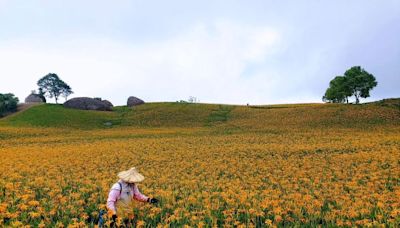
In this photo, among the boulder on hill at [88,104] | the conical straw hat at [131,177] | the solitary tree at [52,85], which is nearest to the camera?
the conical straw hat at [131,177]

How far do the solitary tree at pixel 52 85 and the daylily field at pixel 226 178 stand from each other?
188 ft

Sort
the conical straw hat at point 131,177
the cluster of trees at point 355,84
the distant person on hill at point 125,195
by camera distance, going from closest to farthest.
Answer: the distant person on hill at point 125,195 < the conical straw hat at point 131,177 < the cluster of trees at point 355,84

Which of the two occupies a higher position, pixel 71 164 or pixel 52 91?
pixel 52 91

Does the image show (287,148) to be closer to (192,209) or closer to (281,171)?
(281,171)

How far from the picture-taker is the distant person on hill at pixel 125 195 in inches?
324

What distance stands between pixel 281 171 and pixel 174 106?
51.9m

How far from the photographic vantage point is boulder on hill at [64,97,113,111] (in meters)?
66.6

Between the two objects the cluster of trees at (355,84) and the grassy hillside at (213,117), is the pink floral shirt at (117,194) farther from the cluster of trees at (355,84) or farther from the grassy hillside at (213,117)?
the cluster of trees at (355,84)

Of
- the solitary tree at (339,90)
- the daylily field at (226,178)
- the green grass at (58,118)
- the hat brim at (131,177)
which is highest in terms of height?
the solitary tree at (339,90)

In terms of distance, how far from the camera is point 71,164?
1881cm

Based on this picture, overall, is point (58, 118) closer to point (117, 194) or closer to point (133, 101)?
point (133, 101)

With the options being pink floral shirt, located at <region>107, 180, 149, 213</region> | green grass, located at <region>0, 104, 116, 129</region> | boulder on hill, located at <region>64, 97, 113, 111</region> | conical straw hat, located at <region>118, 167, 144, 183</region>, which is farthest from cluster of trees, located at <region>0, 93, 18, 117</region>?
conical straw hat, located at <region>118, 167, 144, 183</region>

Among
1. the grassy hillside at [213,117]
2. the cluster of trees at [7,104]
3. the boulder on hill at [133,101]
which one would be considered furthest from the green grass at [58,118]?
the boulder on hill at [133,101]

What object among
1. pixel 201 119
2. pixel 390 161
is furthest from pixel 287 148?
pixel 201 119
